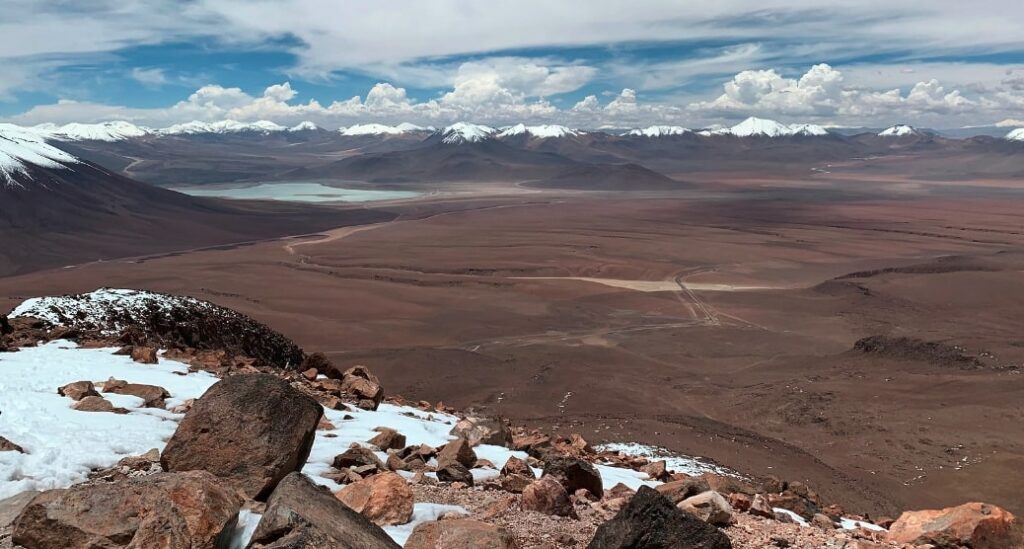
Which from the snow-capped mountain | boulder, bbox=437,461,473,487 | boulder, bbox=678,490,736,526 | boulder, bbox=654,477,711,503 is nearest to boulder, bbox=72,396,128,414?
boulder, bbox=437,461,473,487

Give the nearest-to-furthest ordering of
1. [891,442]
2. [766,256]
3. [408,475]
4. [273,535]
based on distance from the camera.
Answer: [273,535] → [408,475] → [891,442] → [766,256]

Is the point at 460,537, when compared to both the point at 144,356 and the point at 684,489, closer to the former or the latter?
the point at 684,489

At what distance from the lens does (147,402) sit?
768 centimetres

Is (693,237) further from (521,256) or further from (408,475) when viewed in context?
(408,475)

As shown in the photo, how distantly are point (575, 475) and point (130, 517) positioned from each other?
403 cm

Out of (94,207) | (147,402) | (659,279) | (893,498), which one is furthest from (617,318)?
(94,207)

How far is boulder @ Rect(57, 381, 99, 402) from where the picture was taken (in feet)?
24.4

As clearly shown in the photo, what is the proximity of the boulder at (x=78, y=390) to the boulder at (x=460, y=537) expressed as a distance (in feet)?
16.8

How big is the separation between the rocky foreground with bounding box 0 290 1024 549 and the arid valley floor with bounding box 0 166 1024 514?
9186 millimetres

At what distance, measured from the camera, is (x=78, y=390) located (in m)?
7.51

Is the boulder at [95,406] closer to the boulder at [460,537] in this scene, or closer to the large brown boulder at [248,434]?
the large brown boulder at [248,434]

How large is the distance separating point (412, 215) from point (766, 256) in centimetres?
6315

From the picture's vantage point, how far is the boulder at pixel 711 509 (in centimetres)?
582

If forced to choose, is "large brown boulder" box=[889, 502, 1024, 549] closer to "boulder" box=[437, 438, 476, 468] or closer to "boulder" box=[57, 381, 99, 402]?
"boulder" box=[437, 438, 476, 468]
